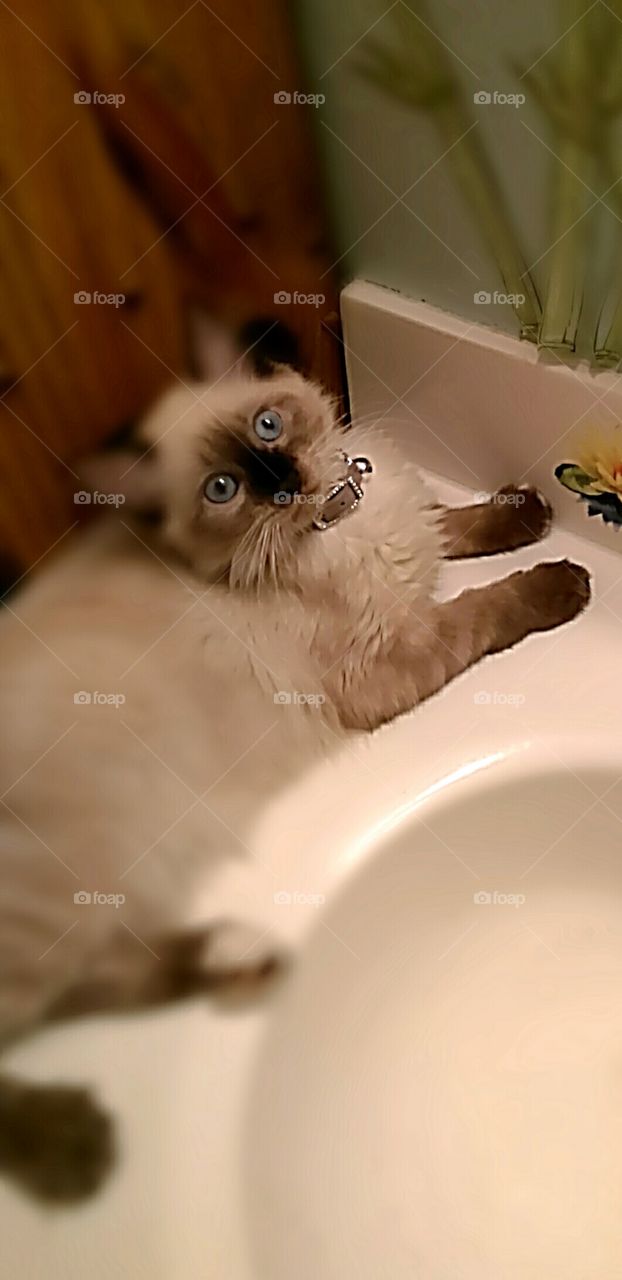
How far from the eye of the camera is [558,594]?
977 mm

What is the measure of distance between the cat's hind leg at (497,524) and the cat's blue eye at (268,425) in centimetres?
23

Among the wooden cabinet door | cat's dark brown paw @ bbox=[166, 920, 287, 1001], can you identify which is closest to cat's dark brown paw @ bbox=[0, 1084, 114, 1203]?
cat's dark brown paw @ bbox=[166, 920, 287, 1001]

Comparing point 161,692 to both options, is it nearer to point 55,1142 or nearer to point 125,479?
point 125,479

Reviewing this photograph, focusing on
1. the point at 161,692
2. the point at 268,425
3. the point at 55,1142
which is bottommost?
the point at 55,1142

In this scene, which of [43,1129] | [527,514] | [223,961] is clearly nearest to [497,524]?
Result: [527,514]

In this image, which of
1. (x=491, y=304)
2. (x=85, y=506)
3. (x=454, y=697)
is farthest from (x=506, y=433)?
(x=85, y=506)

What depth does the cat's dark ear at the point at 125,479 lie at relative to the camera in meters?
0.83

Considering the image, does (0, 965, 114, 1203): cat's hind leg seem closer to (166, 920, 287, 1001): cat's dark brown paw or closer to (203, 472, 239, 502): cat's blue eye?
(166, 920, 287, 1001): cat's dark brown paw

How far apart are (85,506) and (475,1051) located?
24.0 inches

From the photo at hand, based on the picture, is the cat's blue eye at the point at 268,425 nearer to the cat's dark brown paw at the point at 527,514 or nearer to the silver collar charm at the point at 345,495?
the silver collar charm at the point at 345,495

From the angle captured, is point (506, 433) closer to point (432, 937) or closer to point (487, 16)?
point (487, 16)

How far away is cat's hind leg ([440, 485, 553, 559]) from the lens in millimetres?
1014

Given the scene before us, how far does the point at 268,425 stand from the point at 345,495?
0.12m

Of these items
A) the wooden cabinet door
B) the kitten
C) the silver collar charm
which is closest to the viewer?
the wooden cabinet door
